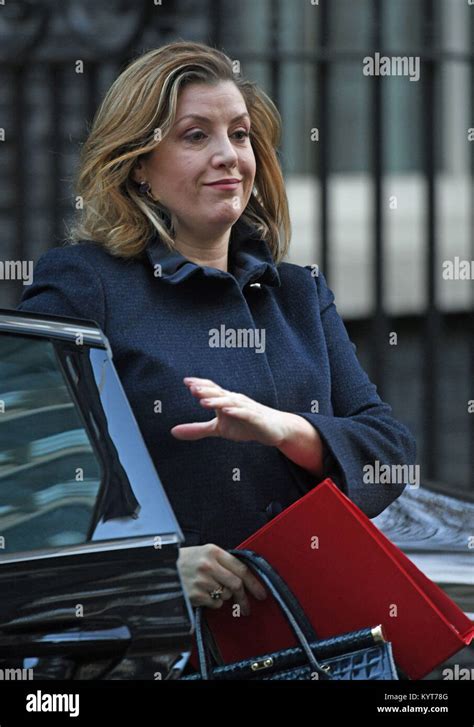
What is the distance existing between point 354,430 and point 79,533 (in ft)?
1.99

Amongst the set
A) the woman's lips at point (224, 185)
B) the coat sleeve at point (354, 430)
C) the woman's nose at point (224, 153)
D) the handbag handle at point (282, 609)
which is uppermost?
the woman's nose at point (224, 153)

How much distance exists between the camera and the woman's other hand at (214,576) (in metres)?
2.00

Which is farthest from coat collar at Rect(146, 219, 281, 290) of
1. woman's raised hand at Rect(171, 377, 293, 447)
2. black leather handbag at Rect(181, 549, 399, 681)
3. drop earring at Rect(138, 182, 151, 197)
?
black leather handbag at Rect(181, 549, 399, 681)

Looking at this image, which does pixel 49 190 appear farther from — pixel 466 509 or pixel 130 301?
pixel 130 301

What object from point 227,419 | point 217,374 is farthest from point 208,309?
point 227,419

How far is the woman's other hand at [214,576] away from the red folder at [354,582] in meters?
0.03

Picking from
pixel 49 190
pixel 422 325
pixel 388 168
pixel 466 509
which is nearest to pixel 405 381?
pixel 422 325

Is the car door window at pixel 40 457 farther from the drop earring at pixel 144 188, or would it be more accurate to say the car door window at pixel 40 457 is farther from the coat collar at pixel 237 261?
the drop earring at pixel 144 188

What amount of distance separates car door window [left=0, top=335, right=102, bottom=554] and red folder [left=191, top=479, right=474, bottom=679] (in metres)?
0.34

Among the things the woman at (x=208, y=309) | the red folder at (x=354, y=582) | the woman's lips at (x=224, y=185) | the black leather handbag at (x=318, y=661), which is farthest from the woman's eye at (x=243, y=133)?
the black leather handbag at (x=318, y=661)

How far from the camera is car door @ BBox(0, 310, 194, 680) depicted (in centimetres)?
172

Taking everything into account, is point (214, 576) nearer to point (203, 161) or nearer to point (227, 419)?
point (227, 419)

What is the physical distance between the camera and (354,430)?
223 cm

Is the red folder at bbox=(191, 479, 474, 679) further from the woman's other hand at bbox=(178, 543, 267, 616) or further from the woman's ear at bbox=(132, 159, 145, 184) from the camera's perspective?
the woman's ear at bbox=(132, 159, 145, 184)
